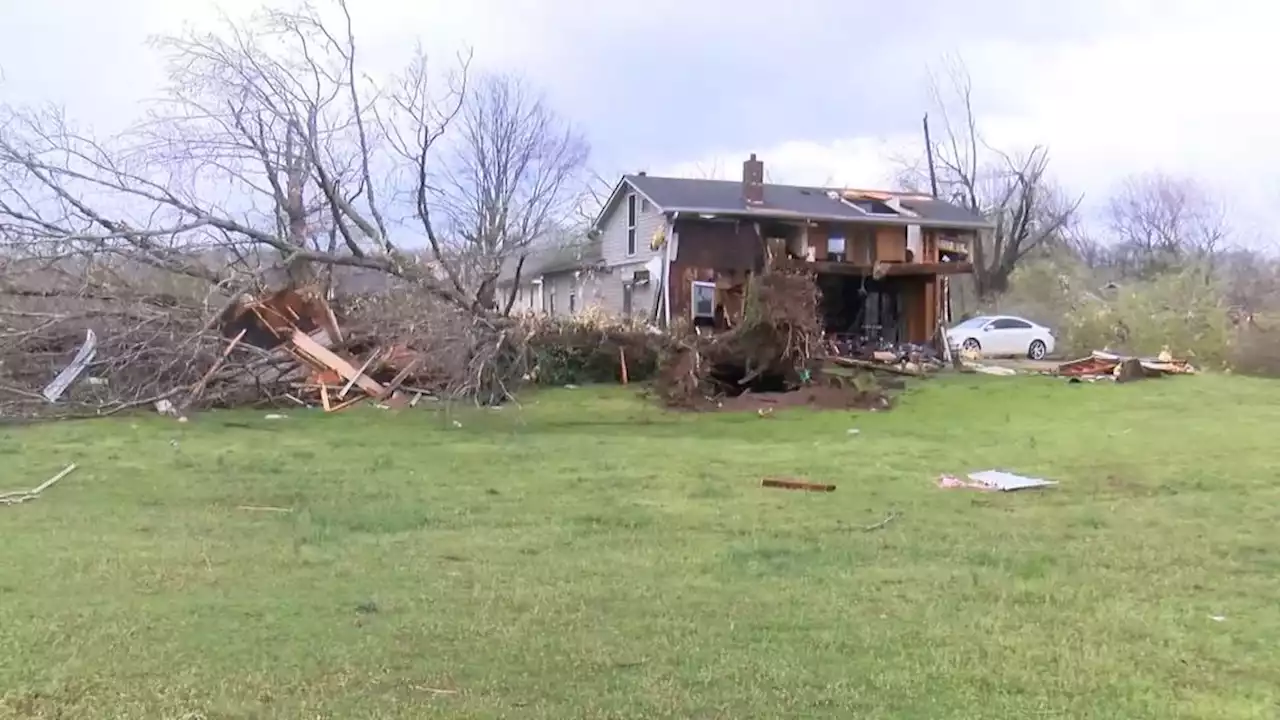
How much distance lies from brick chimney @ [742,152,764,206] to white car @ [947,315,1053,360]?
6.29 meters

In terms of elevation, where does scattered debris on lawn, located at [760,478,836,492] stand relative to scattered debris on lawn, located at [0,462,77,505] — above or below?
below

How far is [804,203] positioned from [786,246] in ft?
11.8

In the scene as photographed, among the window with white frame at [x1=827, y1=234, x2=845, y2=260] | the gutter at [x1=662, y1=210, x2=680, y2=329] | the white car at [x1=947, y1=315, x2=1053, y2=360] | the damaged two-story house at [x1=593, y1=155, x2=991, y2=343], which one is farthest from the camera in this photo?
the white car at [x1=947, y1=315, x2=1053, y2=360]

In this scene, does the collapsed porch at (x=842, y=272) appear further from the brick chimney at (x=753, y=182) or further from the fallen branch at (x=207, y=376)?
the fallen branch at (x=207, y=376)

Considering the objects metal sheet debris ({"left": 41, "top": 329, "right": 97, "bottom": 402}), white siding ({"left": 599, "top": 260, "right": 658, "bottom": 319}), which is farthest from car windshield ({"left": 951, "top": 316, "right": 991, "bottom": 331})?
metal sheet debris ({"left": 41, "top": 329, "right": 97, "bottom": 402})

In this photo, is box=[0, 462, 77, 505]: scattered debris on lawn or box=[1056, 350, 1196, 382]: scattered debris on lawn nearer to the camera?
box=[0, 462, 77, 505]: scattered debris on lawn

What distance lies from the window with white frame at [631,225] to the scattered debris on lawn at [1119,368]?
33.8 feet

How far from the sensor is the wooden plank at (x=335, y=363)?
16172 mm

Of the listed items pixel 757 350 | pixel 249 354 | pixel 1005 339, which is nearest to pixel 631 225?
pixel 1005 339

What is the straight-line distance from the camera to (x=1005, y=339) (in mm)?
27312

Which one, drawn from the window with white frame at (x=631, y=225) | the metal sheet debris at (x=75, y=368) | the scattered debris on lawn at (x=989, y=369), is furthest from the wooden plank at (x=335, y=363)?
the scattered debris on lawn at (x=989, y=369)

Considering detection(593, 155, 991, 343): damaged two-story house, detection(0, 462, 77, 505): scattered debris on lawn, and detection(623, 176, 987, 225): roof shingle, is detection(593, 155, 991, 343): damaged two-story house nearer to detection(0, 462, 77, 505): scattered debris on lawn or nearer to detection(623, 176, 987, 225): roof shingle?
detection(623, 176, 987, 225): roof shingle

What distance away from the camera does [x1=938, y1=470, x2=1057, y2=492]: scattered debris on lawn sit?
8.92 metres

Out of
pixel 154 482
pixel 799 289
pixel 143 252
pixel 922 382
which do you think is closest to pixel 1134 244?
Answer: pixel 922 382
